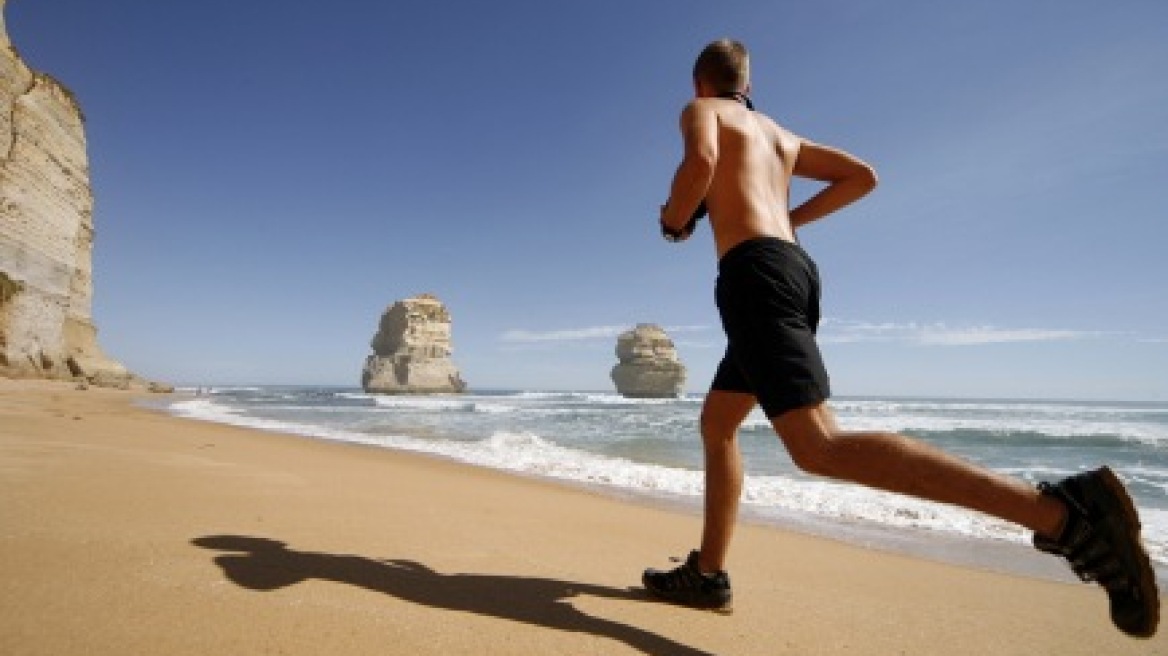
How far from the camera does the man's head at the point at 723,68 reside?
212 cm

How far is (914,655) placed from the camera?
169 cm

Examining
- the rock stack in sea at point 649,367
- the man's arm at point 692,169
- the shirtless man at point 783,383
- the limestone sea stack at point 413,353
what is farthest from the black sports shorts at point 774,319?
the rock stack in sea at point 649,367

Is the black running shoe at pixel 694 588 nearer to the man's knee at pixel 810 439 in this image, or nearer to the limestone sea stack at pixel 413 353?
the man's knee at pixel 810 439

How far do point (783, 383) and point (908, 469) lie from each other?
366 millimetres

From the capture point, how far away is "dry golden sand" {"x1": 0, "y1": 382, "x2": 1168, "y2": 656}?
1403 millimetres

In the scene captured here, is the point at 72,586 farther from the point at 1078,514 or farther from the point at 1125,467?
the point at 1125,467

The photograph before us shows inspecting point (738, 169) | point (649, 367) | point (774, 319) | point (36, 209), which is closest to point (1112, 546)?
point (774, 319)

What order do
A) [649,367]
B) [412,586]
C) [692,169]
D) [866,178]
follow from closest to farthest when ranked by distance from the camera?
[692,169], [412,586], [866,178], [649,367]

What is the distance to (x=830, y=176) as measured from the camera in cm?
229

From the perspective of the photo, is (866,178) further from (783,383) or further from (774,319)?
(783,383)

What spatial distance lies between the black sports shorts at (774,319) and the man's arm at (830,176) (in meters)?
0.54

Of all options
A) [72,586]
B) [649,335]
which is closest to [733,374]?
[72,586]

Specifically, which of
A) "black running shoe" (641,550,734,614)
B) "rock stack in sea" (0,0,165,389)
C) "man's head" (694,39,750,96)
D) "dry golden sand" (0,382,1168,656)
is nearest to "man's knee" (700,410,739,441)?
"black running shoe" (641,550,734,614)

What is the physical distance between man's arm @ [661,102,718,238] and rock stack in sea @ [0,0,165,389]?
25853 millimetres
